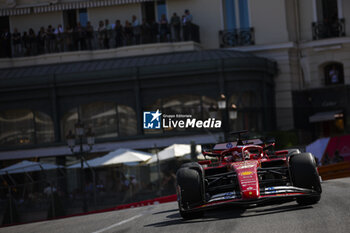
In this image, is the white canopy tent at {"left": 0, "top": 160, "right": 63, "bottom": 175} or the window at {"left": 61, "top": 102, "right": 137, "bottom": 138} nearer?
the white canopy tent at {"left": 0, "top": 160, "right": 63, "bottom": 175}

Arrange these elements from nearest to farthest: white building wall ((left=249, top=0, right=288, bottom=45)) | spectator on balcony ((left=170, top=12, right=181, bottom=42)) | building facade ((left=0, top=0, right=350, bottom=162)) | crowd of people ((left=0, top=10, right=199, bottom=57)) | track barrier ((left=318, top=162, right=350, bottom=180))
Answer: track barrier ((left=318, top=162, right=350, bottom=180)) < building facade ((left=0, top=0, right=350, bottom=162)) < spectator on balcony ((left=170, top=12, right=181, bottom=42)) < crowd of people ((left=0, top=10, right=199, bottom=57)) < white building wall ((left=249, top=0, right=288, bottom=45))

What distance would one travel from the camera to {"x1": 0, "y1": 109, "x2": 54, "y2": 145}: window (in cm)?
3566

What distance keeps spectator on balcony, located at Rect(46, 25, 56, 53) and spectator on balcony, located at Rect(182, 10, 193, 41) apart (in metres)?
7.24

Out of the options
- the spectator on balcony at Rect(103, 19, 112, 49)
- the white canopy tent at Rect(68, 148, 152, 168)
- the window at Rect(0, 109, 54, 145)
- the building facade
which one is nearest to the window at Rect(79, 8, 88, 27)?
the building facade

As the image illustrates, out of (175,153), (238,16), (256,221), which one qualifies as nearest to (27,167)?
(175,153)

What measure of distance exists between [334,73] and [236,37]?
5731 millimetres

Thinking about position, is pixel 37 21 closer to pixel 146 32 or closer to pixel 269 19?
pixel 146 32

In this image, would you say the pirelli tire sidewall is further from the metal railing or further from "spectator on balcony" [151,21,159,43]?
"spectator on balcony" [151,21,159,43]

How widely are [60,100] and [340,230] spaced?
28434 millimetres

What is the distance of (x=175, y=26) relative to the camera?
37.9 m

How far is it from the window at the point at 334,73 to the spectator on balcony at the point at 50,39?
15.2 m

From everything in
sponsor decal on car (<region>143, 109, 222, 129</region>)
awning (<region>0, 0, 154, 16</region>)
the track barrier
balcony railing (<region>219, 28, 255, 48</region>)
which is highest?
awning (<region>0, 0, 154, 16</region>)

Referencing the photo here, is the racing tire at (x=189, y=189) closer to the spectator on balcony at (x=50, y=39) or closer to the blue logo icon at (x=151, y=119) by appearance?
the blue logo icon at (x=151, y=119)

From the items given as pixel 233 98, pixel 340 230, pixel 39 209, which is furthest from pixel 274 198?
pixel 233 98
